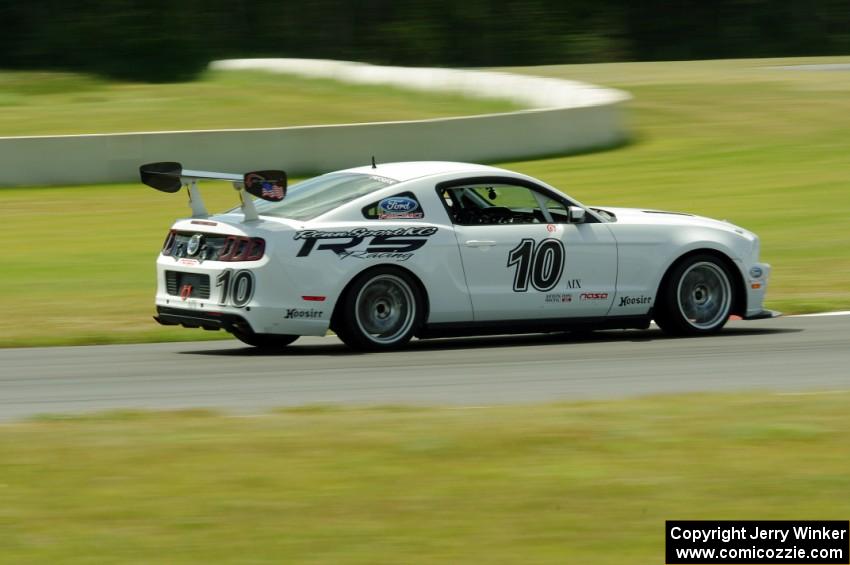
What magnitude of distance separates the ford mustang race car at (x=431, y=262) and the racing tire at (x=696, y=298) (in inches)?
0.4

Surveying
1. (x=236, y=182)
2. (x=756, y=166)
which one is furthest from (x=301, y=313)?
(x=756, y=166)

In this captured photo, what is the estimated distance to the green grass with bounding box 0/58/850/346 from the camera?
45.2 ft

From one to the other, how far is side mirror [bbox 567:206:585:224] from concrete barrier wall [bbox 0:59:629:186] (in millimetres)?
12482

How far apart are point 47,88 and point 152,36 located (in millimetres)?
7557

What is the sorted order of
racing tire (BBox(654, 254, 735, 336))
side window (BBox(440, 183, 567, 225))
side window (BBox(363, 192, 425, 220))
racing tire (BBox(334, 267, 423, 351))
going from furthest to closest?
racing tire (BBox(654, 254, 735, 336))
side window (BBox(440, 183, 567, 225))
side window (BBox(363, 192, 425, 220))
racing tire (BBox(334, 267, 423, 351))

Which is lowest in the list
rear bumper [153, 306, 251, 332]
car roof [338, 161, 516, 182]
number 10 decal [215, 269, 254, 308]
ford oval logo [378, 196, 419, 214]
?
rear bumper [153, 306, 251, 332]

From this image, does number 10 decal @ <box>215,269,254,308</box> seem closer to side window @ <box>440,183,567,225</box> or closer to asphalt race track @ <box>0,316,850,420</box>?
asphalt race track @ <box>0,316,850,420</box>

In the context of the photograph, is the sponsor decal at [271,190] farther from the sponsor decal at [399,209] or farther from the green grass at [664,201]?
the green grass at [664,201]

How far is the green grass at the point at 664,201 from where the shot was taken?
13.8 metres

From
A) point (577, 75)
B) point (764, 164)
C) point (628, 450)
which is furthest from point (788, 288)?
point (577, 75)

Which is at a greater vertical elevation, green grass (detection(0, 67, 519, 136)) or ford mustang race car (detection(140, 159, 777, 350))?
green grass (detection(0, 67, 519, 136))

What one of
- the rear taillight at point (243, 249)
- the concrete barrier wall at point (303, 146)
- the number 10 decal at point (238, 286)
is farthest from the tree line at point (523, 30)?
the number 10 decal at point (238, 286)

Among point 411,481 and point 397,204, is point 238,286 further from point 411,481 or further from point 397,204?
point 411,481

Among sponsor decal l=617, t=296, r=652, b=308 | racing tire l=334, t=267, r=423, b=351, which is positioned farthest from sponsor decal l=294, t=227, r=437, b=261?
sponsor decal l=617, t=296, r=652, b=308
